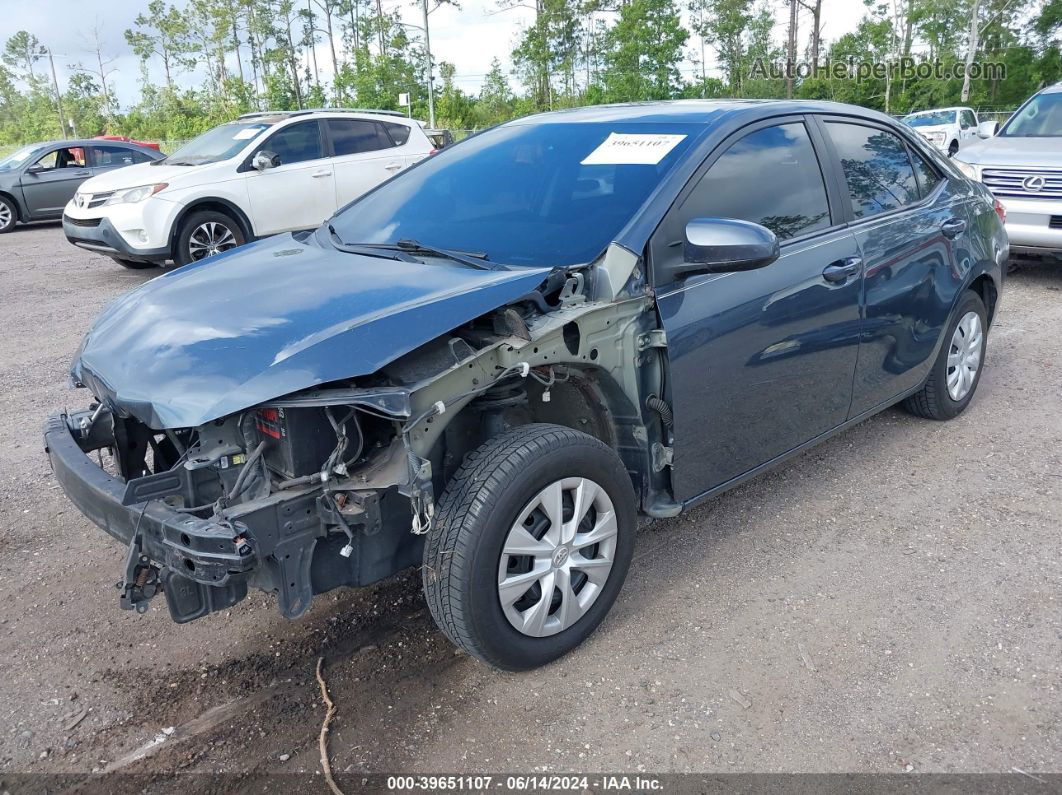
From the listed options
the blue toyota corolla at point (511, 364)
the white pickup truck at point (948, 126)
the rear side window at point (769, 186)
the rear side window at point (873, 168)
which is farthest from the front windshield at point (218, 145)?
the white pickup truck at point (948, 126)

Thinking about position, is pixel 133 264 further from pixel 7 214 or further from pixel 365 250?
pixel 365 250

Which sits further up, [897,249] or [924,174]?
[924,174]

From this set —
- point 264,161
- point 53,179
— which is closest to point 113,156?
point 53,179

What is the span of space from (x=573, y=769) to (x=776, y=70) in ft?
160

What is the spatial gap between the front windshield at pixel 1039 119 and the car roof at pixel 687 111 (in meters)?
6.26

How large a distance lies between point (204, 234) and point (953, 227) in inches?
297

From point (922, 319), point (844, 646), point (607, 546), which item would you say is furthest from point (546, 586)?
point (922, 319)

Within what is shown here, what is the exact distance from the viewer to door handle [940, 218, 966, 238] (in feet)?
14.4

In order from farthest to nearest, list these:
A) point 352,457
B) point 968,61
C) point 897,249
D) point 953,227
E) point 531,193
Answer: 1. point 968,61
2. point 953,227
3. point 897,249
4. point 531,193
5. point 352,457

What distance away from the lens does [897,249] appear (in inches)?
157

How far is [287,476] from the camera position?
2432 mm

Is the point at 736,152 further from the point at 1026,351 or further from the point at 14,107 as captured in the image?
the point at 14,107

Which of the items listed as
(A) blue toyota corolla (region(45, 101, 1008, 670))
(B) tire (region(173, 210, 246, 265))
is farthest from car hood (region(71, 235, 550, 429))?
(B) tire (region(173, 210, 246, 265))

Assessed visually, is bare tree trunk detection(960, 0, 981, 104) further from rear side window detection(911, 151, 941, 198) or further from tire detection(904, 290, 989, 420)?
rear side window detection(911, 151, 941, 198)
